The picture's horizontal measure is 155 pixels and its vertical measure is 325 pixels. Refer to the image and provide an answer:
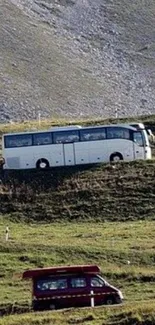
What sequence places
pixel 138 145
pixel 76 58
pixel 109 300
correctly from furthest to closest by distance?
pixel 76 58, pixel 138 145, pixel 109 300

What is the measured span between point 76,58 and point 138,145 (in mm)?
58918

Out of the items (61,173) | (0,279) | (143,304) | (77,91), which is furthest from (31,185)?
(77,91)

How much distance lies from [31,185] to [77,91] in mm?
54032

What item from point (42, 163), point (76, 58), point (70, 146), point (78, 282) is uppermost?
point (76, 58)

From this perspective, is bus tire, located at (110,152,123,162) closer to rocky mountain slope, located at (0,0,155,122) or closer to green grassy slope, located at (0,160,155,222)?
green grassy slope, located at (0,160,155,222)

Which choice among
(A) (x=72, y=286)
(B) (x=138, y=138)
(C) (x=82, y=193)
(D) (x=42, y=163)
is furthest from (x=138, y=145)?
(A) (x=72, y=286)

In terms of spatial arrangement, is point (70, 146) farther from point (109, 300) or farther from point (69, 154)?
point (109, 300)

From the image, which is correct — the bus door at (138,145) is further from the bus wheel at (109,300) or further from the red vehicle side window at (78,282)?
the bus wheel at (109,300)

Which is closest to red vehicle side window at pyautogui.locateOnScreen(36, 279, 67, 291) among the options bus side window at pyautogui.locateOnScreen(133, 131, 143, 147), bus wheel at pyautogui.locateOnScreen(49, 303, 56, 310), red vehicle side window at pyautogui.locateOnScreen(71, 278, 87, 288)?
red vehicle side window at pyautogui.locateOnScreen(71, 278, 87, 288)

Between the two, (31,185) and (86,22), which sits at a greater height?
(86,22)

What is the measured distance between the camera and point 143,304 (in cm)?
3475

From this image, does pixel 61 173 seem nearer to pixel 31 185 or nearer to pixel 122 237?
pixel 31 185

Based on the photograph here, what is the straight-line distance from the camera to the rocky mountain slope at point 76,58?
369 ft

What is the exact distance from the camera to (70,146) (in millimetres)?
67375
